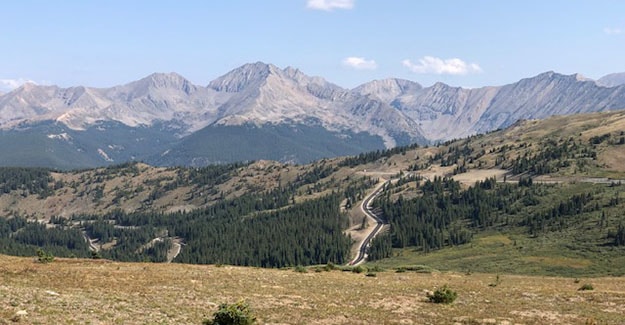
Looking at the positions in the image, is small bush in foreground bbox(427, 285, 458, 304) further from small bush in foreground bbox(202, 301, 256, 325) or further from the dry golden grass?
small bush in foreground bbox(202, 301, 256, 325)

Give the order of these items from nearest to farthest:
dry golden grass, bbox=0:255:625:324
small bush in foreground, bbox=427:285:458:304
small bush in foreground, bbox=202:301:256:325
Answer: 1. small bush in foreground, bbox=202:301:256:325
2. dry golden grass, bbox=0:255:625:324
3. small bush in foreground, bbox=427:285:458:304

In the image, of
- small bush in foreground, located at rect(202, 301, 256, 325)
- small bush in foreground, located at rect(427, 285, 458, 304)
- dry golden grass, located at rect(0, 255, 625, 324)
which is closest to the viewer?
small bush in foreground, located at rect(202, 301, 256, 325)

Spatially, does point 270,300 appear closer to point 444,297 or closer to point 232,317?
point 232,317

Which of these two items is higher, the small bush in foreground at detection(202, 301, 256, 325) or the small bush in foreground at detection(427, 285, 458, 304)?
the small bush in foreground at detection(202, 301, 256, 325)

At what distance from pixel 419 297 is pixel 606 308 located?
13.8 metres

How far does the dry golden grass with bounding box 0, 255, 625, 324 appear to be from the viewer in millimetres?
30938

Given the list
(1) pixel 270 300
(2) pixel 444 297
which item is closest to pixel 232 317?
(1) pixel 270 300

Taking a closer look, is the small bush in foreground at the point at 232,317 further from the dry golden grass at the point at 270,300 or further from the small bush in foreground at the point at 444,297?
the small bush in foreground at the point at 444,297

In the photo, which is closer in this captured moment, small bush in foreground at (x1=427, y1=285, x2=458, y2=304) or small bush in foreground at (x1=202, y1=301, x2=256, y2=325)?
small bush in foreground at (x1=202, y1=301, x2=256, y2=325)

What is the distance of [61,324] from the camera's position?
1050 inches

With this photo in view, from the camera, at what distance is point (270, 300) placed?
38938 mm

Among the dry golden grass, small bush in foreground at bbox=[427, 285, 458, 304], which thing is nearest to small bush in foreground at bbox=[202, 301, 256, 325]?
the dry golden grass

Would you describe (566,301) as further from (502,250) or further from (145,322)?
(502,250)

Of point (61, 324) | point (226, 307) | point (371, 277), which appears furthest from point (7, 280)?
point (371, 277)
